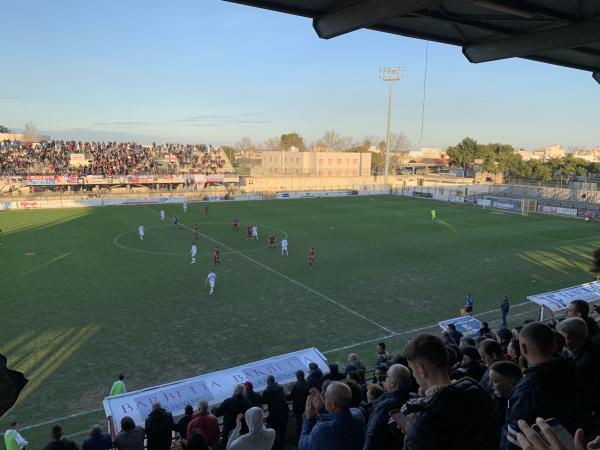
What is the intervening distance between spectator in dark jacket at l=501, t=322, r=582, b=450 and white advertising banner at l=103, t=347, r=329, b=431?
22.1ft

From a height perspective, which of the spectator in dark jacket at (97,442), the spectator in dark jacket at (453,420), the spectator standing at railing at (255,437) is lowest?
the spectator in dark jacket at (97,442)

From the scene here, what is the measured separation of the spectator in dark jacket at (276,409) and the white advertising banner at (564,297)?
1007 cm

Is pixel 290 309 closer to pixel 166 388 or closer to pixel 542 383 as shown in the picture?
pixel 166 388

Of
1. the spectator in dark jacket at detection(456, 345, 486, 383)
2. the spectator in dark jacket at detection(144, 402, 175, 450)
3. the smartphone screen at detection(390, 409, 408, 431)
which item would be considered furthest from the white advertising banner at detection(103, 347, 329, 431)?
the smartphone screen at detection(390, 409, 408, 431)

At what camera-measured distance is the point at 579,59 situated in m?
11.5

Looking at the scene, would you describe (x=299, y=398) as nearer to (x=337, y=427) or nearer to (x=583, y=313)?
(x=337, y=427)

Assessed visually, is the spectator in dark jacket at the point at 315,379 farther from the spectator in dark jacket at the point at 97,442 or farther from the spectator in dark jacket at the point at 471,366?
the spectator in dark jacket at the point at 97,442

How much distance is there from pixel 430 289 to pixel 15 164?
61093 millimetres

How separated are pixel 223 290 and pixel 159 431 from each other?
14070 mm

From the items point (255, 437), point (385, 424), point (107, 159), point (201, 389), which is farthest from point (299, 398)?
point (107, 159)

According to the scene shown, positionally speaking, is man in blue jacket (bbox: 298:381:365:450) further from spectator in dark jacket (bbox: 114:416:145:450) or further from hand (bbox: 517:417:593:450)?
spectator in dark jacket (bbox: 114:416:145:450)

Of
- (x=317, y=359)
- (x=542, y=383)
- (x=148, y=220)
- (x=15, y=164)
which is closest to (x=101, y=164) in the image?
(x=15, y=164)

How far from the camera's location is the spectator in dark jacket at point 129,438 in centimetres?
676

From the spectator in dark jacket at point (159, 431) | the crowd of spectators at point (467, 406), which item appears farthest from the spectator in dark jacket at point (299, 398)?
the spectator in dark jacket at point (159, 431)
